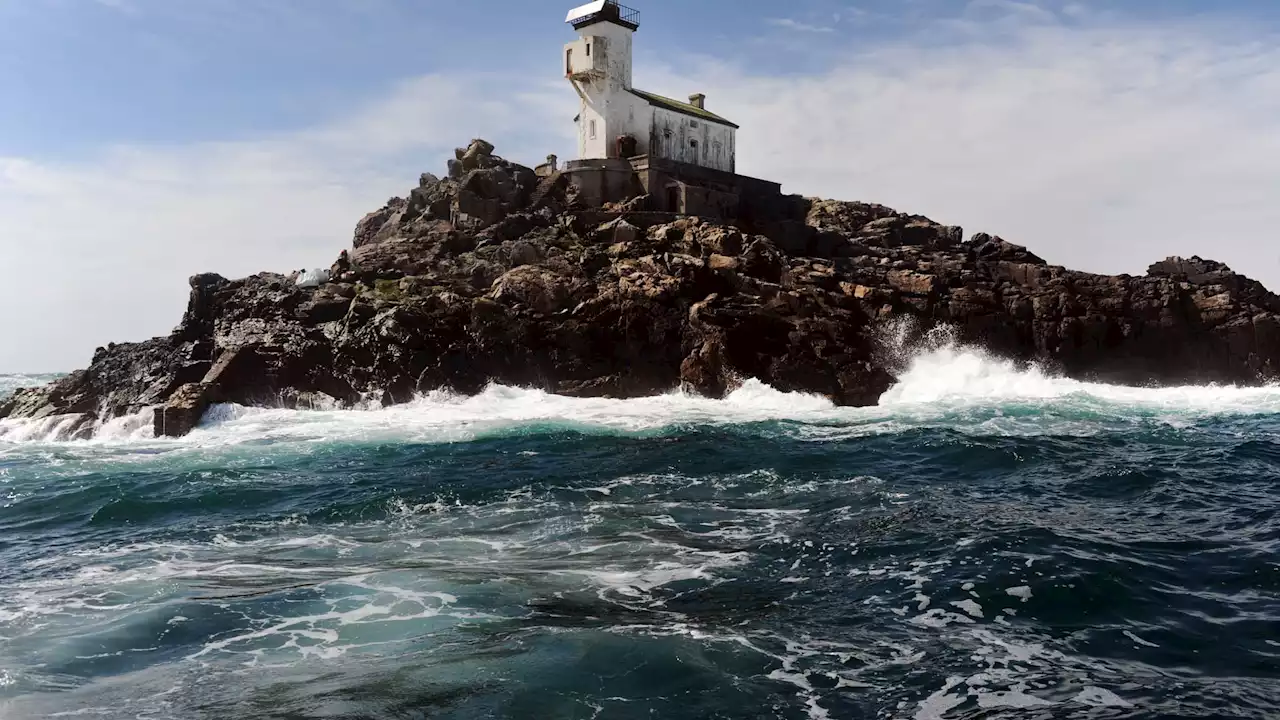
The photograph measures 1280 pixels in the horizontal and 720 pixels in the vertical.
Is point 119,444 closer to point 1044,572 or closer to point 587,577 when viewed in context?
point 587,577

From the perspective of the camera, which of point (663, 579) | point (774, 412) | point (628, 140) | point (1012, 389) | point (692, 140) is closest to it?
point (663, 579)

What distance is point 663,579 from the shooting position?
526 inches

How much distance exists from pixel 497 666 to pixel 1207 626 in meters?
8.61

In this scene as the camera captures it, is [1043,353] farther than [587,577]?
Yes

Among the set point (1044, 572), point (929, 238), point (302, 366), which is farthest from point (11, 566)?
point (929, 238)

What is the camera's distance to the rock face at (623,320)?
127 feet

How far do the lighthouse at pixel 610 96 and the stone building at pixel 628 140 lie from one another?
6 centimetres

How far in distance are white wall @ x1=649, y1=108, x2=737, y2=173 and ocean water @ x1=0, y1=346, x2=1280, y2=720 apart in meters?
37.0

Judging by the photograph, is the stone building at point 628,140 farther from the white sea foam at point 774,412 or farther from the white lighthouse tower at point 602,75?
the white sea foam at point 774,412

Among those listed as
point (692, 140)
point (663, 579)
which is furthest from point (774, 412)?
point (692, 140)

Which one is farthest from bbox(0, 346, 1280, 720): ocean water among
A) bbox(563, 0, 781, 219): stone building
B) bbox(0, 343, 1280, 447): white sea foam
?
bbox(563, 0, 781, 219): stone building

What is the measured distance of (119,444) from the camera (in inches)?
1283

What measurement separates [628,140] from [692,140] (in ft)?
22.1

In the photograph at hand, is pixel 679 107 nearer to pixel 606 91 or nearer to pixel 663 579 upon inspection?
pixel 606 91
